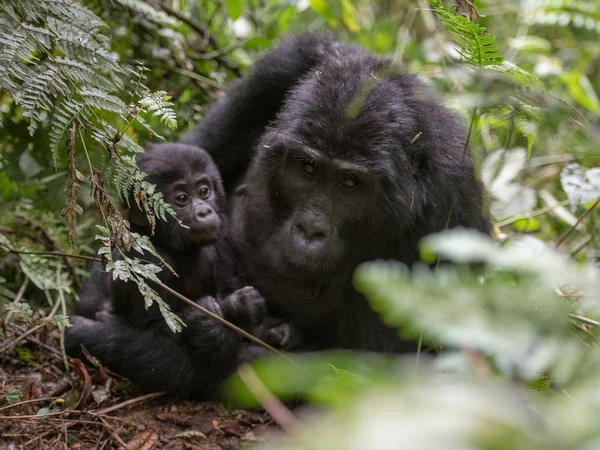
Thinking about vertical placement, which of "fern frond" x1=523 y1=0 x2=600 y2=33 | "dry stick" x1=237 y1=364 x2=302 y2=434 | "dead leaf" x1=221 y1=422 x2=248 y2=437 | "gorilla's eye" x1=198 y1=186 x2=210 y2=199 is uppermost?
"fern frond" x1=523 y1=0 x2=600 y2=33

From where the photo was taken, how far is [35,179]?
412 centimetres

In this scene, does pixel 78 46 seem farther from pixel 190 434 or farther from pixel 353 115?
pixel 190 434

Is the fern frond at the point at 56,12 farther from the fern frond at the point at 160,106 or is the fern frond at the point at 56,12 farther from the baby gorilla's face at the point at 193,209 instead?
the baby gorilla's face at the point at 193,209

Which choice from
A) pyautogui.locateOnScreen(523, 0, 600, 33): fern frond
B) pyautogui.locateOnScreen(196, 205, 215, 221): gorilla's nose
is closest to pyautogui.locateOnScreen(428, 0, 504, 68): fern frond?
pyautogui.locateOnScreen(196, 205, 215, 221): gorilla's nose

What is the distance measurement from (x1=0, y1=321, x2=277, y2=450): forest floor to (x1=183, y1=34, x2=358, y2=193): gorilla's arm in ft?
5.28

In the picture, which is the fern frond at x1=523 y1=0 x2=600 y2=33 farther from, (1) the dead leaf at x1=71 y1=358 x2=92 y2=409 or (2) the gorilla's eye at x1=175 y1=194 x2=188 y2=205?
(1) the dead leaf at x1=71 y1=358 x2=92 y2=409

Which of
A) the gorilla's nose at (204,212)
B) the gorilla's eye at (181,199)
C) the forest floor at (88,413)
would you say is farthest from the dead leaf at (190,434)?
the gorilla's eye at (181,199)

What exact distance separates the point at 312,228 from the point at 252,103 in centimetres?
131

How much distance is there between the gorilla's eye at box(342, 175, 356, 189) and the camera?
3.24 meters

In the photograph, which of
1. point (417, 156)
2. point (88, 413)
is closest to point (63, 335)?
point (88, 413)

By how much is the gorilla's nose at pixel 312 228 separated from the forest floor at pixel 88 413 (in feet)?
3.46

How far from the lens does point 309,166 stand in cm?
331

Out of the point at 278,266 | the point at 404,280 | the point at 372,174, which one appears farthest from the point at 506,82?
the point at 404,280

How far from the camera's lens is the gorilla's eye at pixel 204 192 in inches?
148
